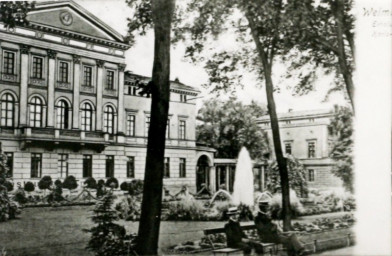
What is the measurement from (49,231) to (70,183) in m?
0.49

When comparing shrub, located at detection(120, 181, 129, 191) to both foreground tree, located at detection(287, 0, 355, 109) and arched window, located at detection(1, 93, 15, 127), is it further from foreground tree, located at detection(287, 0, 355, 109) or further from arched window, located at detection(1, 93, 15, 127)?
foreground tree, located at detection(287, 0, 355, 109)

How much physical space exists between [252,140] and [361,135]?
46.6 inches

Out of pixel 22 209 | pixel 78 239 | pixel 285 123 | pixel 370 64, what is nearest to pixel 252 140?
pixel 285 123

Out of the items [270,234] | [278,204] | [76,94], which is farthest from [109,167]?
[278,204]

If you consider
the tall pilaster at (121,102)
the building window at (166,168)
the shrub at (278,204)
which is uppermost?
the tall pilaster at (121,102)

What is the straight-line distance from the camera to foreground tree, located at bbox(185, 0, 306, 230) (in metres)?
4.94

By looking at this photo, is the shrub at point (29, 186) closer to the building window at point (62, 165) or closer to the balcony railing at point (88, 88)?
the building window at point (62, 165)

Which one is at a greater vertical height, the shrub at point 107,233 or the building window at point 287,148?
the building window at point 287,148

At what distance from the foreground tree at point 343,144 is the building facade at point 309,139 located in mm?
72

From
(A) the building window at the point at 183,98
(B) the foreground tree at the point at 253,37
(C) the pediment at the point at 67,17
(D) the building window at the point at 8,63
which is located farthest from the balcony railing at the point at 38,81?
(B) the foreground tree at the point at 253,37

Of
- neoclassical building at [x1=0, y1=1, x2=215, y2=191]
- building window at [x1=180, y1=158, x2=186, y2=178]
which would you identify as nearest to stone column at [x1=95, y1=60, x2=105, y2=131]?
neoclassical building at [x1=0, y1=1, x2=215, y2=191]

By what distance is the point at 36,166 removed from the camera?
4.36 metres

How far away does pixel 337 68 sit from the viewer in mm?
5309

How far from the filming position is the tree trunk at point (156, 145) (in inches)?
174
